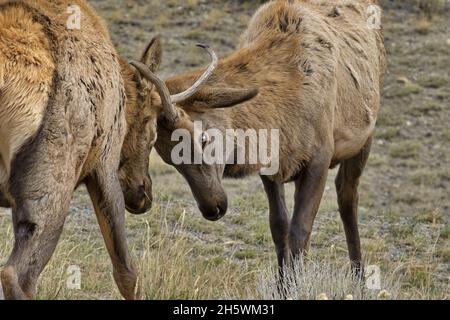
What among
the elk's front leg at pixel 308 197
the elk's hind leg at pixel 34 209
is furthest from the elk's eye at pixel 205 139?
the elk's hind leg at pixel 34 209

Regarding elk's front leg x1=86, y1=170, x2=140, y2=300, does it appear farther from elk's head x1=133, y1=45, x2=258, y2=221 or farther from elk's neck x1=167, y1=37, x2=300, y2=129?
elk's neck x1=167, y1=37, x2=300, y2=129

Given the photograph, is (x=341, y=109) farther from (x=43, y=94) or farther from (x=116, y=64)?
(x=43, y=94)

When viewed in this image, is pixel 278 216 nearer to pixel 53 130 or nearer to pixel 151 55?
pixel 151 55

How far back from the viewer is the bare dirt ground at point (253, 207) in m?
8.66

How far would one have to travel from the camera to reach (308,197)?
8.62m

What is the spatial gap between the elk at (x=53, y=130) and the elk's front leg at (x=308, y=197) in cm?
189

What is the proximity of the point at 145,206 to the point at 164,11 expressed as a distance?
13450mm

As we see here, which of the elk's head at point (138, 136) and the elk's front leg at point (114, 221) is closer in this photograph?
the elk's front leg at point (114, 221)

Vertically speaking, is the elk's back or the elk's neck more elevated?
the elk's back

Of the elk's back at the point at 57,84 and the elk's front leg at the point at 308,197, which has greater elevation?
the elk's back at the point at 57,84

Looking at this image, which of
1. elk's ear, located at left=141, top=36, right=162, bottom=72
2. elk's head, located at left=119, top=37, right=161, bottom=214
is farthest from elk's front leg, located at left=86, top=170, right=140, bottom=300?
elk's ear, located at left=141, top=36, right=162, bottom=72

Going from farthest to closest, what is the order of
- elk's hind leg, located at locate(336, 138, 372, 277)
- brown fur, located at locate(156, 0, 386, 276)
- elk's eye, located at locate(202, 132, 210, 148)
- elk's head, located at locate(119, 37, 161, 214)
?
elk's hind leg, located at locate(336, 138, 372, 277)
brown fur, located at locate(156, 0, 386, 276)
elk's eye, located at locate(202, 132, 210, 148)
elk's head, located at locate(119, 37, 161, 214)

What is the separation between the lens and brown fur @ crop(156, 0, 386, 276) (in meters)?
8.20

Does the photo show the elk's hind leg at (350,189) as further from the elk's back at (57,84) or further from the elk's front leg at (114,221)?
the elk's back at (57,84)
